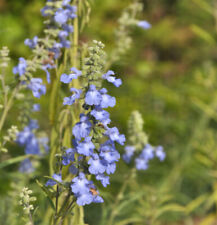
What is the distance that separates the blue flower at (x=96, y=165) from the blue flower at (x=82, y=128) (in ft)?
0.22

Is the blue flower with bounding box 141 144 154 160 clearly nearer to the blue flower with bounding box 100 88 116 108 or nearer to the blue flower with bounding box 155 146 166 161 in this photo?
the blue flower with bounding box 155 146 166 161

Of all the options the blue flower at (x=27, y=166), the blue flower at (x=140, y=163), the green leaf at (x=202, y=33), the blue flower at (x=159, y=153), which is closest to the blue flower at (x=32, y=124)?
the blue flower at (x=27, y=166)

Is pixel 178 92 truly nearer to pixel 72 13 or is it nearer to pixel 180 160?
pixel 180 160

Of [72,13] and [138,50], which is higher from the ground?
[138,50]

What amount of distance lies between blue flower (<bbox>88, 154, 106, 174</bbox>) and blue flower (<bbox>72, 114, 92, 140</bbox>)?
0.22 ft

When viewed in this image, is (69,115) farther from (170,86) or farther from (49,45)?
(170,86)

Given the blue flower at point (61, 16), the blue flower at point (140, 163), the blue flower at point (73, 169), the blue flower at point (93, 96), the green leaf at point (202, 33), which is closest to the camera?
the blue flower at point (93, 96)

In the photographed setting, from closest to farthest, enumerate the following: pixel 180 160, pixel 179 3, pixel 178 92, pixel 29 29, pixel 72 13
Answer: pixel 72 13 → pixel 180 160 → pixel 29 29 → pixel 178 92 → pixel 179 3

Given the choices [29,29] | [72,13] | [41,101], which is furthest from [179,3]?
[72,13]

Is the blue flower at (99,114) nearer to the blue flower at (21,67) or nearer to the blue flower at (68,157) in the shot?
the blue flower at (68,157)

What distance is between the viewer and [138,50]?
4691mm

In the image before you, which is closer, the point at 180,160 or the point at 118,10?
the point at 180,160

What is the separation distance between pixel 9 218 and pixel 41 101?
1.77 metres

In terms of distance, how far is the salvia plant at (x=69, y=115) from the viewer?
105cm
